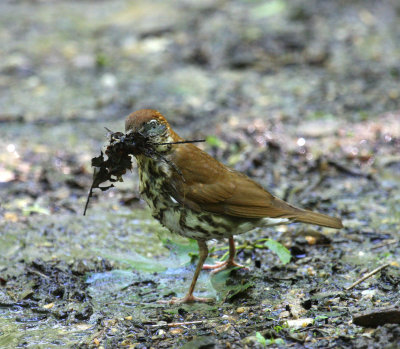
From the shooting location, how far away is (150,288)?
4691mm

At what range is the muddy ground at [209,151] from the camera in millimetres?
4090

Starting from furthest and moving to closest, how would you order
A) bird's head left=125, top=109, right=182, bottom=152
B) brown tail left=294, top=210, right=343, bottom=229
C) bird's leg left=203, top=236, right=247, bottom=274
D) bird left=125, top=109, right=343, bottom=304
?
bird's leg left=203, top=236, right=247, bottom=274, brown tail left=294, top=210, right=343, bottom=229, bird left=125, top=109, right=343, bottom=304, bird's head left=125, top=109, right=182, bottom=152

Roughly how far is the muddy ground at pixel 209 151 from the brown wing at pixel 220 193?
1.60 ft

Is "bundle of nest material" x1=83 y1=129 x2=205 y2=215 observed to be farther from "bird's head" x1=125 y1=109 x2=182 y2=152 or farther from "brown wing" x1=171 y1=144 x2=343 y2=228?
"brown wing" x1=171 y1=144 x2=343 y2=228

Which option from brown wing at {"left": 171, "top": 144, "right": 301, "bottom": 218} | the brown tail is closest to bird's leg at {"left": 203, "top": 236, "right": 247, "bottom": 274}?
brown wing at {"left": 171, "top": 144, "right": 301, "bottom": 218}

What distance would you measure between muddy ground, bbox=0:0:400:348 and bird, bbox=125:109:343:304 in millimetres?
421

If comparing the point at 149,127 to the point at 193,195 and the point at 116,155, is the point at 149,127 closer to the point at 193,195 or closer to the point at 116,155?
the point at 116,155

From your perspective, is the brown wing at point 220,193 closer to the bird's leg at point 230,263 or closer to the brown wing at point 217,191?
the brown wing at point 217,191

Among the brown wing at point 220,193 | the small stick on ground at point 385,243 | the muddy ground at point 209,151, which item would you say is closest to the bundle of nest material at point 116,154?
the brown wing at point 220,193

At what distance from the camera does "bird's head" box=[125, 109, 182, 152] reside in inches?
167

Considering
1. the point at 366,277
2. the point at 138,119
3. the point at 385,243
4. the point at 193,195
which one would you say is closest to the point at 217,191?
the point at 193,195

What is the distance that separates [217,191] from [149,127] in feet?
2.24

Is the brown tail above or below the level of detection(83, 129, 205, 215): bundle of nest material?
below

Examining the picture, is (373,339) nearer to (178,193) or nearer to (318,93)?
(178,193)
